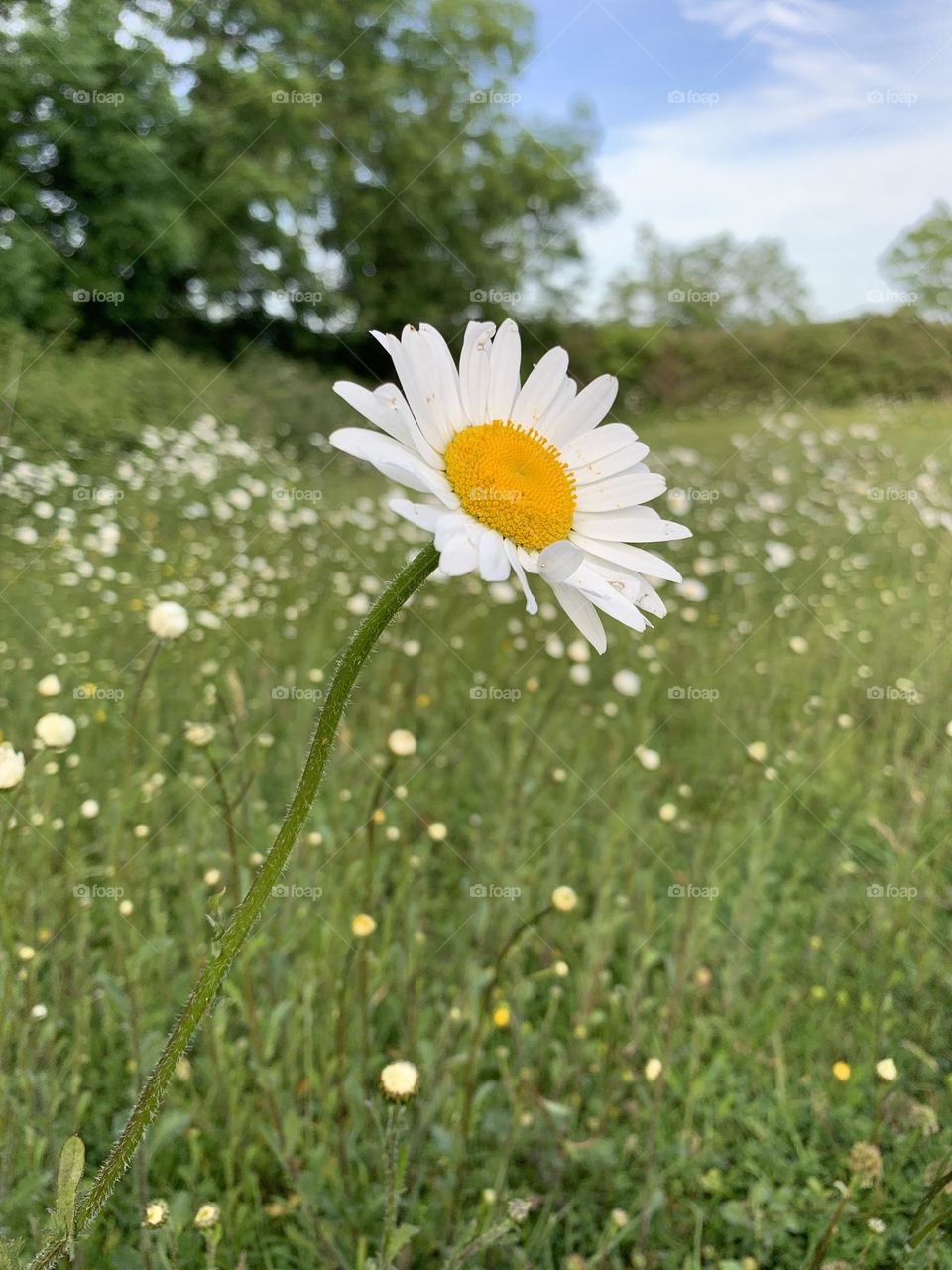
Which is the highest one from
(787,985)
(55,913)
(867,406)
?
(867,406)

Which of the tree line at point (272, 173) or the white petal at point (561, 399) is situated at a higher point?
the tree line at point (272, 173)

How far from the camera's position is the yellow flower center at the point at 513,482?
32.4 inches

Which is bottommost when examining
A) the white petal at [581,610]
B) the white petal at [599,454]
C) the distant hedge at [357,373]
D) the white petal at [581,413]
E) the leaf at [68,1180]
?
the leaf at [68,1180]

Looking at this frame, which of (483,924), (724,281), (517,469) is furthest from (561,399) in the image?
(724,281)

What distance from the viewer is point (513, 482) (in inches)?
33.3

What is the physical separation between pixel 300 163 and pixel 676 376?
9404mm

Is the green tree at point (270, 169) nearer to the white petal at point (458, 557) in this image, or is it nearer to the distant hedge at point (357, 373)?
the distant hedge at point (357, 373)

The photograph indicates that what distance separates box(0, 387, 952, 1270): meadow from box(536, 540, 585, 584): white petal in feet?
1.13

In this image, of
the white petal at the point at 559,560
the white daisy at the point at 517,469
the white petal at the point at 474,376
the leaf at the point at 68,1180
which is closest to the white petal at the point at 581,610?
the white daisy at the point at 517,469

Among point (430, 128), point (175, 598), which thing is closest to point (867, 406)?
point (430, 128)

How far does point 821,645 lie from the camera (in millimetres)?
3998

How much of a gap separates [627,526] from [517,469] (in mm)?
133

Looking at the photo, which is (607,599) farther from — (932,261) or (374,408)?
(932,261)

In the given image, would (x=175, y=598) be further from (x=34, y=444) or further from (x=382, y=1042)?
(x=34, y=444)
